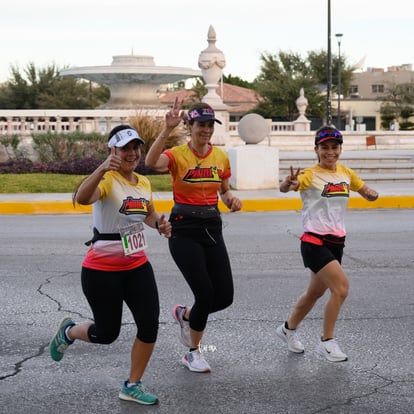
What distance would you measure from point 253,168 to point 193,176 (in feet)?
42.4

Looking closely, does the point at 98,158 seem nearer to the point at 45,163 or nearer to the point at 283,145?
the point at 45,163

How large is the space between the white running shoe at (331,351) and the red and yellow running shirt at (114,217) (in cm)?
159

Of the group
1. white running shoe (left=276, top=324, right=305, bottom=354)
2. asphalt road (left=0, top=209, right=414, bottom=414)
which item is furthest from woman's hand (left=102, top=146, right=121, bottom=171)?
white running shoe (left=276, top=324, right=305, bottom=354)

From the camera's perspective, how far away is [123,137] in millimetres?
5195

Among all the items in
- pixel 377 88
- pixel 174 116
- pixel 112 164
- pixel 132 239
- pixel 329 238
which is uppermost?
pixel 377 88

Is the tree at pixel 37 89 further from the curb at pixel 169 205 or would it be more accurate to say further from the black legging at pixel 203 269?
the black legging at pixel 203 269

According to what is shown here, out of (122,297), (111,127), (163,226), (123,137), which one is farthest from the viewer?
(111,127)

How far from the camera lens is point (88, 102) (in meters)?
66.8

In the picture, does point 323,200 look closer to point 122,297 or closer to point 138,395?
point 122,297

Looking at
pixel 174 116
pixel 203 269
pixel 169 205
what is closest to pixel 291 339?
pixel 203 269

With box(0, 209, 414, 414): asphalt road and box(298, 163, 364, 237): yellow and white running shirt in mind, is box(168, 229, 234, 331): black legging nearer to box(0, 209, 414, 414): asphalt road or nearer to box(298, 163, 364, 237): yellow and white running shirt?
box(0, 209, 414, 414): asphalt road

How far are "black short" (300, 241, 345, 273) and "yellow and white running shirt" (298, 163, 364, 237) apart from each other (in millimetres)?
97

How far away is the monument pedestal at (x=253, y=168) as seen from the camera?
18.8 meters

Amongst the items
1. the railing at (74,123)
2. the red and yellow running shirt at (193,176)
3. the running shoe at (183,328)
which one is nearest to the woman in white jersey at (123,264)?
the red and yellow running shirt at (193,176)
